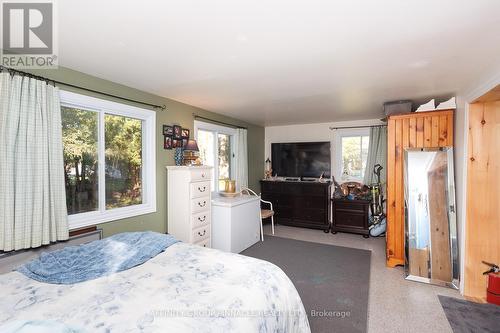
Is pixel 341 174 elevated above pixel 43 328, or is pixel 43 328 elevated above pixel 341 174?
pixel 341 174

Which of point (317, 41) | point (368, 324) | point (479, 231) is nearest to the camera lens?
point (317, 41)

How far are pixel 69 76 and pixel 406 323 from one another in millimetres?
3713

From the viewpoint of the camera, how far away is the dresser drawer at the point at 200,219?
3184 millimetres

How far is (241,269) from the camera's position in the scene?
5.21 ft

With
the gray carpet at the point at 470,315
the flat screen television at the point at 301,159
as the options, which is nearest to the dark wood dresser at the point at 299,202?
the flat screen television at the point at 301,159

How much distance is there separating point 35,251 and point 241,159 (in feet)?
10.9

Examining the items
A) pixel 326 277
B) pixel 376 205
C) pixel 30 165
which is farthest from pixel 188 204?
pixel 376 205

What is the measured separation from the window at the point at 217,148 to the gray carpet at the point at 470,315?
3.40 metres

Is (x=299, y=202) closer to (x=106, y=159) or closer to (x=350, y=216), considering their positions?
(x=350, y=216)

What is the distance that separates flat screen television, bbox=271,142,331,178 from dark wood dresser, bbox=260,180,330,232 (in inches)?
13.9

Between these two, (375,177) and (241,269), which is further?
(375,177)

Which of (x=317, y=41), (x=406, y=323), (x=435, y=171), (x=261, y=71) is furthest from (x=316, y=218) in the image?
(x=317, y=41)

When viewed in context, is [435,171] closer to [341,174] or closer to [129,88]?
[341,174]

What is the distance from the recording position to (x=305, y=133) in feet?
18.3
